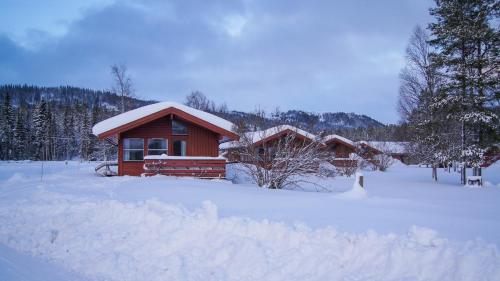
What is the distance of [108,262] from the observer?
5625mm

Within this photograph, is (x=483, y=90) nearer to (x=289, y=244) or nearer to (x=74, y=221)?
(x=289, y=244)

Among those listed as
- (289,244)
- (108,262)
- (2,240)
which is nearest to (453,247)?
(289,244)

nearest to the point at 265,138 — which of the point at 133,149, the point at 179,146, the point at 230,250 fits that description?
the point at 179,146

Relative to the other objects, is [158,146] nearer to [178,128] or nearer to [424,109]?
[178,128]

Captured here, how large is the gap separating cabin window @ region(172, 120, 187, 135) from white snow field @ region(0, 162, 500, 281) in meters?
Result: 11.2

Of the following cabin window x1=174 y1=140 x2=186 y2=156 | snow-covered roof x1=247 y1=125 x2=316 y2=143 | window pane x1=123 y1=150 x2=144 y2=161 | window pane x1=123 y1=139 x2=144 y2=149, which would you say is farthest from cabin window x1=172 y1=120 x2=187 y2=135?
snow-covered roof x1=247 y1=125 x2=316 y2=143

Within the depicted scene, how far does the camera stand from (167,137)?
20062 millimetres

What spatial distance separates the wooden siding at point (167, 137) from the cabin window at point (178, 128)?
0.56ft

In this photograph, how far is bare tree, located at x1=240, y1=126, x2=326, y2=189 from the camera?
44.2 ft

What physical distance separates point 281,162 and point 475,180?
35.1ft

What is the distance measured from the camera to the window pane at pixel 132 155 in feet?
64.6

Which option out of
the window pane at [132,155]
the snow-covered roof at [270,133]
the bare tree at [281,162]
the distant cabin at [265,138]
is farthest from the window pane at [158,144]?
the bare tree at [281,162]

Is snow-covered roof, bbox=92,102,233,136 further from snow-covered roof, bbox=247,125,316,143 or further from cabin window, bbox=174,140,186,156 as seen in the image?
snow-covered roof, bbox=247,125,316,143

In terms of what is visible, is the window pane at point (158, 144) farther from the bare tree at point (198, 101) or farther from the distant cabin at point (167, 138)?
the bare tree at point (198, 101)
